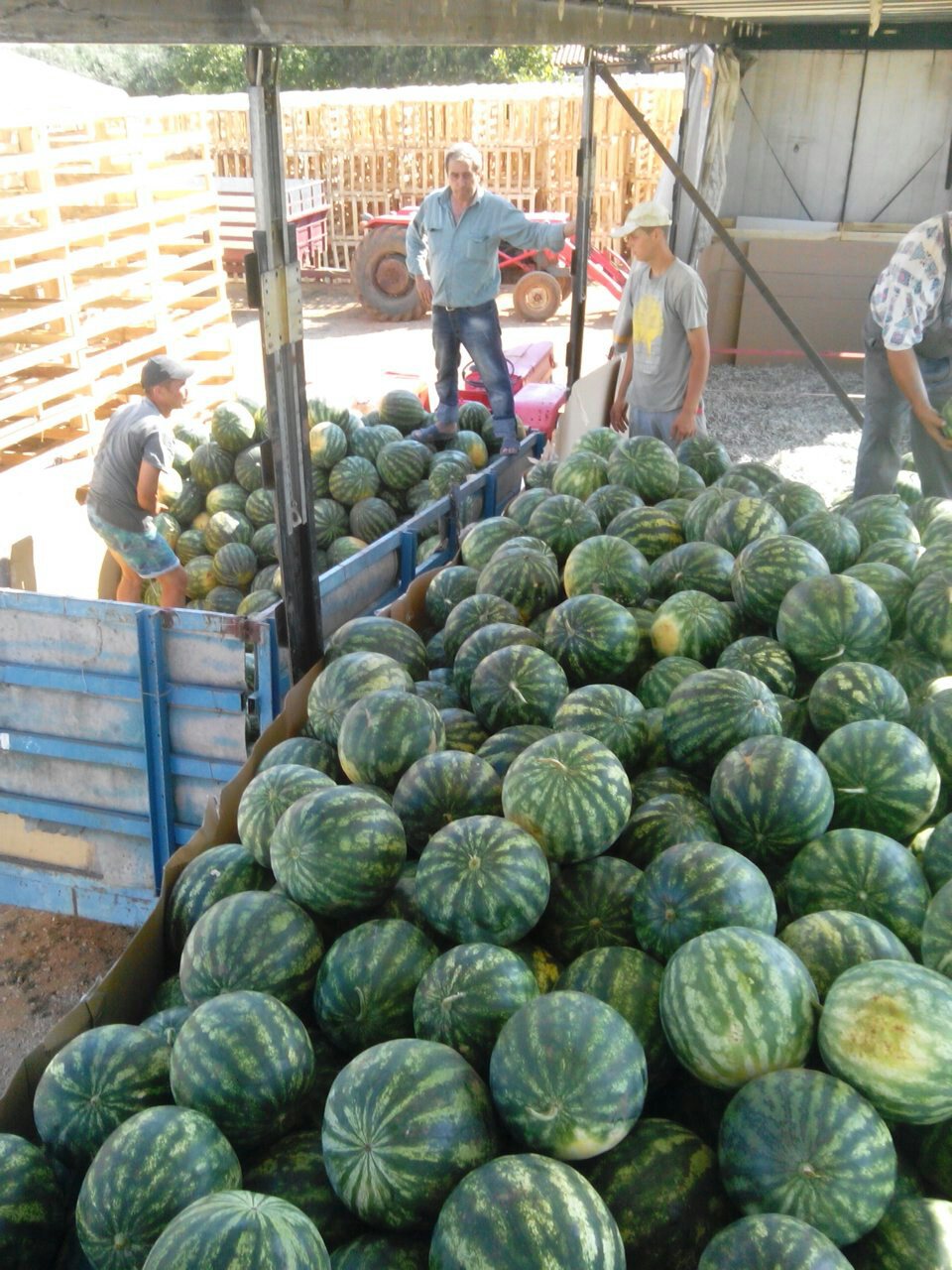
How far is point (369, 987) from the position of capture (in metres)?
1.84

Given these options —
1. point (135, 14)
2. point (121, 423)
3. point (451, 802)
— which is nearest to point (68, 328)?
point (121, 423)

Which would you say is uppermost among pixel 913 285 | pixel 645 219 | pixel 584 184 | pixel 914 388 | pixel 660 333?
pixel 584 184

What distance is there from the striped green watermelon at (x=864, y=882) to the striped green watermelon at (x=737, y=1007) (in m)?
0.34

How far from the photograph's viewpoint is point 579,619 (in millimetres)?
2877

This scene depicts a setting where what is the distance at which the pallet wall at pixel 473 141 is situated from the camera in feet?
58.7

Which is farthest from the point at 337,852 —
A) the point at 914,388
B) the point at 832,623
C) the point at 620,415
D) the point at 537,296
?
the point at 537,296

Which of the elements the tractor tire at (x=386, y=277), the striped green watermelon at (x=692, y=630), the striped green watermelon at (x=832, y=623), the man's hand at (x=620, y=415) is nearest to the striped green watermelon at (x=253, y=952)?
the striped green watermelon at (x=692, y=630)

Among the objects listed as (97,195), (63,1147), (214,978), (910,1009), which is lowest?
(63,1147)

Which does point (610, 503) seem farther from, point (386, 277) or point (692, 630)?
point (386, 277)

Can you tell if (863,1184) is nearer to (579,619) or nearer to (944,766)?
(944,766)

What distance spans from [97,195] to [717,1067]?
8567 mm

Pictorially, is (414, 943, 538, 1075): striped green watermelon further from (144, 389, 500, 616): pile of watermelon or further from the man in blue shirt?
the man in blue shirt

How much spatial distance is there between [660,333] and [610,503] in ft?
7.18

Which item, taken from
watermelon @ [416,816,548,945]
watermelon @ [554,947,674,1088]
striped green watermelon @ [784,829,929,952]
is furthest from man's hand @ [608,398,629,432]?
watermelon @ [554,947,674,1088]
